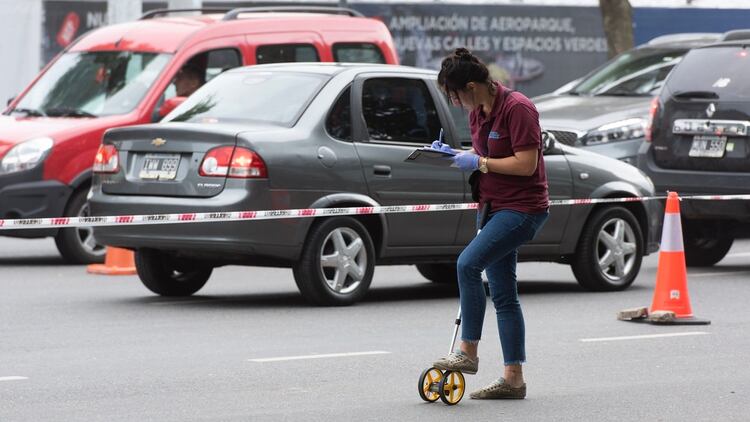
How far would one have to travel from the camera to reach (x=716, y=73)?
1395cm

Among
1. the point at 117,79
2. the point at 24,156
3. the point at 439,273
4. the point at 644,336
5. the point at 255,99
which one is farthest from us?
the point at 117,79

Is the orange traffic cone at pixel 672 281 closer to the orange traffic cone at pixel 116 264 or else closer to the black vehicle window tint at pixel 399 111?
the black vehicle window tint at pixel 399 111

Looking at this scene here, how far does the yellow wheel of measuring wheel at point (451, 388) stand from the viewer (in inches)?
293

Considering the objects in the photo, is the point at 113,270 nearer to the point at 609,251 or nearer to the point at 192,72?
the point at 192,72

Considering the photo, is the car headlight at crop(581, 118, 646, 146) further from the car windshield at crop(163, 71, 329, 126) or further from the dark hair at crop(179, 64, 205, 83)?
the car windshield at crop(163, 71, 329, 126)

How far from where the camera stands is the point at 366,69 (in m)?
11.8

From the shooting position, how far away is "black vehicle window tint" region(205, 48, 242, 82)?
15.2m

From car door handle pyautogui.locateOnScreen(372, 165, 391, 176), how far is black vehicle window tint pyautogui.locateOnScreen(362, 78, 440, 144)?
245mm

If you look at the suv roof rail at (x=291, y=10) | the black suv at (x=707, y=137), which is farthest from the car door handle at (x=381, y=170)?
the suv roof rail at (x=291, y=10)

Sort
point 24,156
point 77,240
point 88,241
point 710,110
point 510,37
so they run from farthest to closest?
point 510,37
point 88,241
point 77,240
point 24,156
point 710,110

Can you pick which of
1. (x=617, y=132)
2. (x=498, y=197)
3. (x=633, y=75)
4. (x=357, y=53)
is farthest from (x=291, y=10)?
(x=498, y=197)

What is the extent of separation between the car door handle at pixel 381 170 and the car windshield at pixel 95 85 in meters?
4.02

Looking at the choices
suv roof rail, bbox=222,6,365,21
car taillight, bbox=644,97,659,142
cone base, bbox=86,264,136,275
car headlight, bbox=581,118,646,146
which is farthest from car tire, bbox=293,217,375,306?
car headlight, bbox=581,118,646,146

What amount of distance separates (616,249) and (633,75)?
5.39 meters
